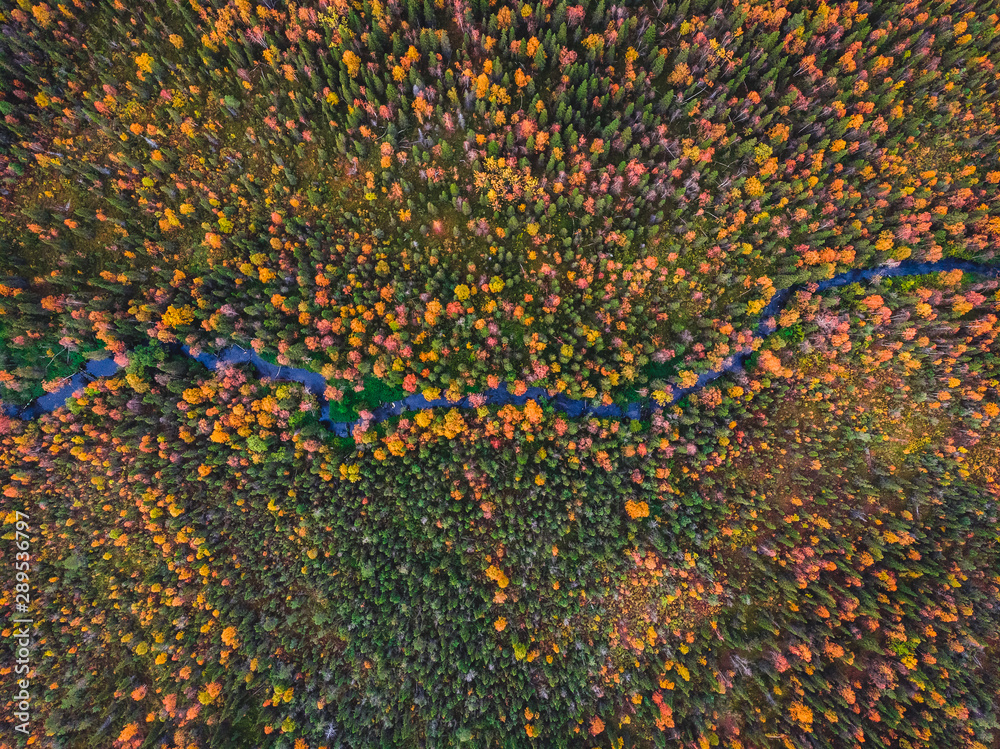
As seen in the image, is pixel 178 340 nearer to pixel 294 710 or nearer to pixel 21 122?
pixel 21 122

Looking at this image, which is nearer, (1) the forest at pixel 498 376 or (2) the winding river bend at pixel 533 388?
(1) the forest at pixel 498 376

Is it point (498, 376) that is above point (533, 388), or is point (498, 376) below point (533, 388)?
above

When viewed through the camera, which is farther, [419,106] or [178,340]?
[178,340]

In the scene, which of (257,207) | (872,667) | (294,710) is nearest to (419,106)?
(257,207)

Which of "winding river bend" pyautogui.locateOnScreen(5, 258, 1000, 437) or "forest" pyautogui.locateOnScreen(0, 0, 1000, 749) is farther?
"winding river bend" pyautogui.locateOnScreen(5, 258, 1000, 437)
